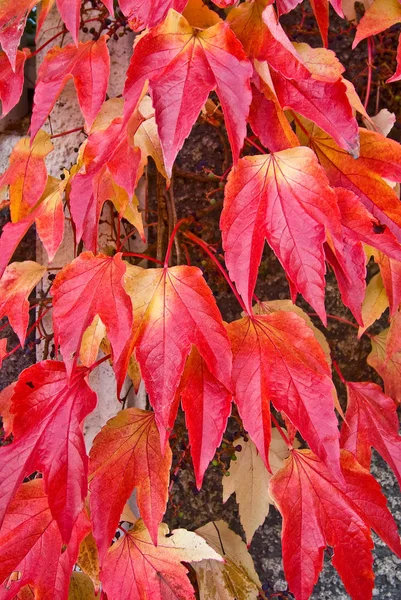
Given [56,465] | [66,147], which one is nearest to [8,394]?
[56,465]

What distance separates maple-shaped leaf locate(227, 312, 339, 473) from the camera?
21.4 inches

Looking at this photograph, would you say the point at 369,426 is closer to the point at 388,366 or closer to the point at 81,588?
the point at 388,366

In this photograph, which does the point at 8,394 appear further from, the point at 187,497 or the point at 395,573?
the point at 395,573

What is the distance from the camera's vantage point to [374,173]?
64 centimetres

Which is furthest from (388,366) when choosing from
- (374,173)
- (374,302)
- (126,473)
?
(126,473)

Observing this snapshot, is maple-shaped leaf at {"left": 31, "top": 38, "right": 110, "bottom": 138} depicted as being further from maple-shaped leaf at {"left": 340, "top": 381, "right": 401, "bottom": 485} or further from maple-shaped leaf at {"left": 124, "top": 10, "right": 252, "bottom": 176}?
maple-shaped leaf at {"left": 340, "top": 381, "right": 401, "bottom": 485}

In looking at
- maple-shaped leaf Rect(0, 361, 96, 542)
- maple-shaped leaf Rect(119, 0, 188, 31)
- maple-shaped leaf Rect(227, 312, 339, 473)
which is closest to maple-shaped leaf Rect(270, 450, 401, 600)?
maple-shaped leaf Rect(227, 312, 339, 473)

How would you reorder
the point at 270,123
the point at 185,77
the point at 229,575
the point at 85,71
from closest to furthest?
the point at 185,77
the point at 270,123
the point at 85,71
the point at 229,575

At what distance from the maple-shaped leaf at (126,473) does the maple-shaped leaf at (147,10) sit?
43cm

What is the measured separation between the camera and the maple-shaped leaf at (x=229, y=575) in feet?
2.74

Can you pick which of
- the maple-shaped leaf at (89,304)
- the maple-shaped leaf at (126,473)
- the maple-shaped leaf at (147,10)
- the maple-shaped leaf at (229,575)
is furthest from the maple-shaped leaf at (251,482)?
the maple-shaped leaf at (147,10)

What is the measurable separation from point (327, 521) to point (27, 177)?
0.60 m

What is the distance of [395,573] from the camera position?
0.94 metres

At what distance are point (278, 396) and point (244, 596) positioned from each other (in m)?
0.43
